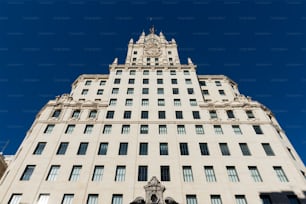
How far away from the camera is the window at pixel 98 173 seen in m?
23.5

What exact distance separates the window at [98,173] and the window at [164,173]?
Answer: 7.54 m

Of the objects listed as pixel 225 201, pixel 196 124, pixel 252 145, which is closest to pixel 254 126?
pixel 252 145

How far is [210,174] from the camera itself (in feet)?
78.2

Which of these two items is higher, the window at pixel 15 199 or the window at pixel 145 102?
the window at pixel 145 102

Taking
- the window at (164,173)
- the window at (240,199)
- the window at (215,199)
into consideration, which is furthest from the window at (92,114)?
the window at (240,199)

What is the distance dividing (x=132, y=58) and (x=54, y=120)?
25.6 metres

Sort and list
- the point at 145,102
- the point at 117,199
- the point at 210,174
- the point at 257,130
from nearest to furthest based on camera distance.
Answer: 1. the point at 117,199
2. the point at 210,174
3. the point at 257,130
4. the point at 145,102

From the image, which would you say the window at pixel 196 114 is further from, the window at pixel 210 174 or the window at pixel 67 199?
the window at pixel 67 199

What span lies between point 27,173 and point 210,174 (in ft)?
75.8

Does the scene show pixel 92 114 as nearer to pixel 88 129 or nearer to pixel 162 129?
pixel 88 129

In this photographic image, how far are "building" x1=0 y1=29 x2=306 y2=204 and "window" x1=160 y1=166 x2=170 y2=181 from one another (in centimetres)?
4

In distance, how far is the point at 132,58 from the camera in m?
49.1

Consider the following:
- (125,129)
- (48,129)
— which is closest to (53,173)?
(48,129)

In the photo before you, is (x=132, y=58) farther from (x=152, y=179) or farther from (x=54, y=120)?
(x=152, y=179)
